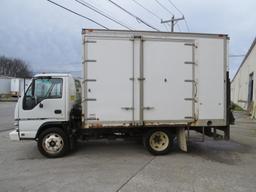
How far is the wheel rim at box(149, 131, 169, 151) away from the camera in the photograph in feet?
29.2

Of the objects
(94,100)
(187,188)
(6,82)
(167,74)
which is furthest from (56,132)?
(6,82)

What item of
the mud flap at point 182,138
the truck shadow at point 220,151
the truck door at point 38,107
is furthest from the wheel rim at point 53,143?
the truck shadow at point 220,151

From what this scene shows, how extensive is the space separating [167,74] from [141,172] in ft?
9.52

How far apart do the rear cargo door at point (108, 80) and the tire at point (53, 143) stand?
95 cm

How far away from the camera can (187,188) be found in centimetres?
602

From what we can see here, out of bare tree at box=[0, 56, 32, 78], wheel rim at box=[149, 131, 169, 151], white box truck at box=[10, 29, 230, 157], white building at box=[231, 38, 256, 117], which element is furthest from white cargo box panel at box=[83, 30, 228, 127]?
bare tree at box=[0, 56, 32, 78]

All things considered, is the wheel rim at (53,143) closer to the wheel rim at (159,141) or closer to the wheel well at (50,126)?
the wheel well at (50,126)

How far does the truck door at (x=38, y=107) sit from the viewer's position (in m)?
8.43

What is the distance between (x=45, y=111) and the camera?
8.46 metres

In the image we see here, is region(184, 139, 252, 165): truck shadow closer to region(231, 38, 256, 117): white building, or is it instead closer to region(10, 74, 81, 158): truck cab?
region(10, 74, 81, 158): truck cab

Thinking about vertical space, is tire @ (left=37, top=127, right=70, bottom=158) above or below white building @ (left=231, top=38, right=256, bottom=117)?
below

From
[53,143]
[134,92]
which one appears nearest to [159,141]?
[134,92]

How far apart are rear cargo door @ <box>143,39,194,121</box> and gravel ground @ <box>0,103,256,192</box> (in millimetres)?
1295

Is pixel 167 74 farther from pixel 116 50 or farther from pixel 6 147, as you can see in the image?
pixel 6 147
